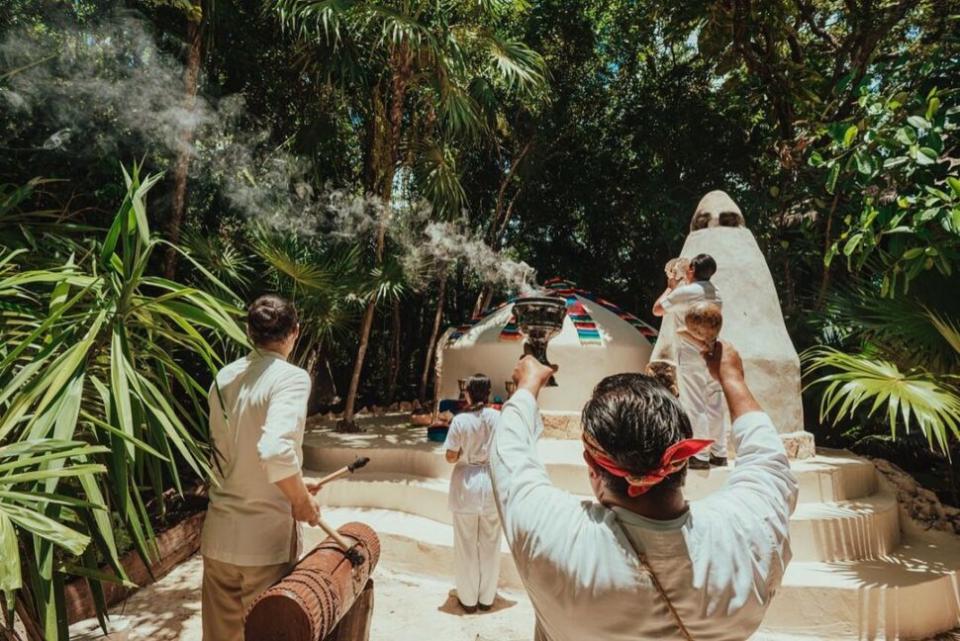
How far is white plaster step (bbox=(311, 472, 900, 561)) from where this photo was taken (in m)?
4.61

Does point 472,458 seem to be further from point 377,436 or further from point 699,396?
point 377,436

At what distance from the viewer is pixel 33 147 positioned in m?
5.93

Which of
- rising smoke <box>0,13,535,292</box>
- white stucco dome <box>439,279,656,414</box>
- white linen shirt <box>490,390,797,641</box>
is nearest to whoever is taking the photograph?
white linen shirt <box>490,390,797,641</box>

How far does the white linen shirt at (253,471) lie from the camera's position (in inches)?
91.7

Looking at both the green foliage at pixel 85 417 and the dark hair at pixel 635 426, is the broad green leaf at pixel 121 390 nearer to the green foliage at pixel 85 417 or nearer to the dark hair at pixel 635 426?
the green foliage at pixel 85 417

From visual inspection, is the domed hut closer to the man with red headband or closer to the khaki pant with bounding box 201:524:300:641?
the khaki pant with bounding box 201:524:300:641

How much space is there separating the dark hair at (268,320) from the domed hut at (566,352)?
17.3ft

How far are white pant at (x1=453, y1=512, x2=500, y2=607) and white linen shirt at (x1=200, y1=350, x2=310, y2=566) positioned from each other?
2.20 metres

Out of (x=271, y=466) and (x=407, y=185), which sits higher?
(x=407, y=185)

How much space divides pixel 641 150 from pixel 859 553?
9.13m

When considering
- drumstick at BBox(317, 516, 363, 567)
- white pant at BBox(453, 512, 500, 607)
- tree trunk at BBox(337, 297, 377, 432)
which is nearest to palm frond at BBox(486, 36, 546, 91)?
tree trunk at BBox(337, 297, 377, 432)

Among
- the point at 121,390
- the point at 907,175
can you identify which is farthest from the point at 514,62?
the point at 121,390

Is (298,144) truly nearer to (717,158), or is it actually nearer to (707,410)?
(707,410)

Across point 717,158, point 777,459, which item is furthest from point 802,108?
point 777,459
